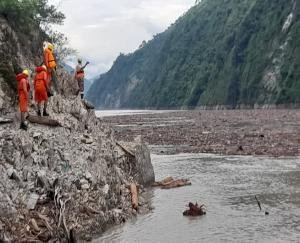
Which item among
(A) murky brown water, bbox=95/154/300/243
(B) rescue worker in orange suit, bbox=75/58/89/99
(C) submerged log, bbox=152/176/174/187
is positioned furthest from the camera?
(C) submerged log, bbox=152/176/174/187

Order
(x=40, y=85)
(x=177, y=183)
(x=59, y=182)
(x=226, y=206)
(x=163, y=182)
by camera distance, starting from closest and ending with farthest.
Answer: (x=59, y=182) → (x=40, y=85) → (x=226, y=206) → (x=177, y=183) → (x=163, y=182)

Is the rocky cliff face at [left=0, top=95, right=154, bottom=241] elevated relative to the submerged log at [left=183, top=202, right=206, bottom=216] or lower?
elevated

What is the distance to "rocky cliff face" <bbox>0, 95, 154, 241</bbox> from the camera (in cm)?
1708

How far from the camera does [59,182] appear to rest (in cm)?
1894

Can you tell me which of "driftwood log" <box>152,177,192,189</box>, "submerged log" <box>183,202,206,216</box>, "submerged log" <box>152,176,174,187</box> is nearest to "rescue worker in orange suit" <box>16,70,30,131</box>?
"submerged log" <box>183,202,206,216</box>

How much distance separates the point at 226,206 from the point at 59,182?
813 centimetres

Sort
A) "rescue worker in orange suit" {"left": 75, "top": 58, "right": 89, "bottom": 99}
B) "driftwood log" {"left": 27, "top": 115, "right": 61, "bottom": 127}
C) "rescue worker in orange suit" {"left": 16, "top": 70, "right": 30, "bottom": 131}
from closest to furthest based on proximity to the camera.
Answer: "rescue worker in orange suit" {"left": 16, "top": 70, "right": 30, "bottom": 131}
"driftwood log" {"left": 27, "top": 115, "right": 61, "bottom": 127}
"rescue worker in orange suit" {"left": 75, "top": 58, "right": 89, "bottom": 99}

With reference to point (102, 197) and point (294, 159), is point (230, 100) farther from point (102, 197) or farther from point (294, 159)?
point (102, 197)

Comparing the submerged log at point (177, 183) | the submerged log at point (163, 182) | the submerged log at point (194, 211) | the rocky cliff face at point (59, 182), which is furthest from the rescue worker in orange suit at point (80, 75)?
the submerged log at point (194, 211)

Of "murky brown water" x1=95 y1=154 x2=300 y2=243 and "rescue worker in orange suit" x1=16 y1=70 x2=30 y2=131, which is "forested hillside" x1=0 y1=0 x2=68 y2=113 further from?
"murky brown water" x1=95 y1=154 x2=300 y2=243

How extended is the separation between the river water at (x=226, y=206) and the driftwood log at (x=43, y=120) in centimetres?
490

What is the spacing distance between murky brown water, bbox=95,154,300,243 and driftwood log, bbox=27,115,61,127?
16.1ft

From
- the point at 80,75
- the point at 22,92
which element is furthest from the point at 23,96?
the point at 80,75

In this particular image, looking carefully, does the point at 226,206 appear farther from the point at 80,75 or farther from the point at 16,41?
the point at 16,41
